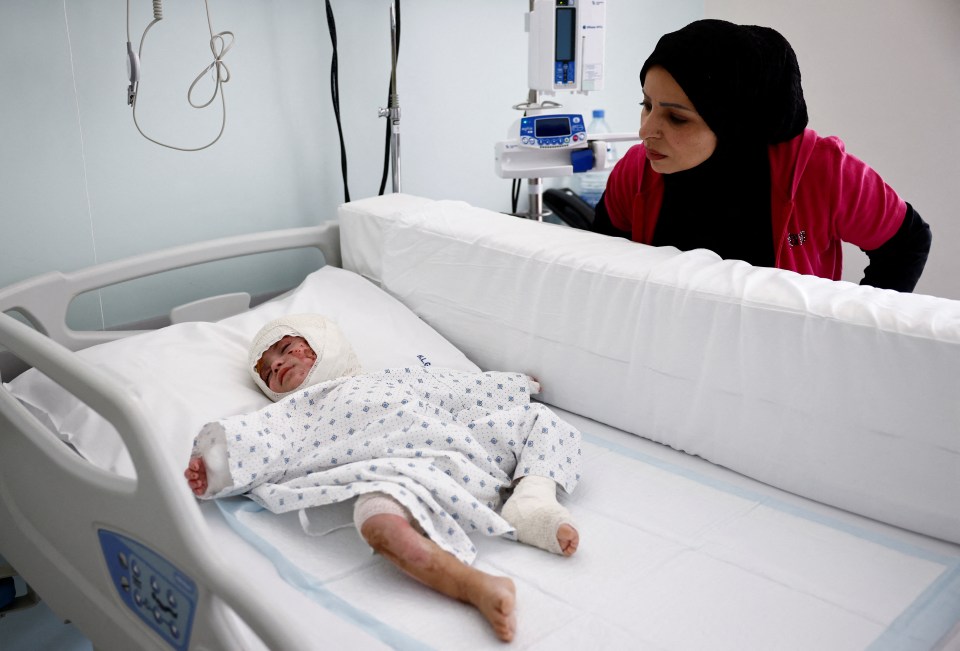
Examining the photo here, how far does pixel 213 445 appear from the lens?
59.6 inches

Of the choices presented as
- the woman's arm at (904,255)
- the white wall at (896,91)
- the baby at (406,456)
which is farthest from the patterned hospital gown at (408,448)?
the white wall at (896,91)

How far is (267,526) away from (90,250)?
3.07ft

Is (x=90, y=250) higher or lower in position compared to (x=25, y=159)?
lower

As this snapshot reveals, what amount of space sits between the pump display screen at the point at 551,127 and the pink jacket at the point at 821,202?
0.60m

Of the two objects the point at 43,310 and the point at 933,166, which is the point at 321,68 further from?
the point at 933,166

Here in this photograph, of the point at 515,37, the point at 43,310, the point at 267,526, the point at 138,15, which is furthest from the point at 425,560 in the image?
the point at 515,37

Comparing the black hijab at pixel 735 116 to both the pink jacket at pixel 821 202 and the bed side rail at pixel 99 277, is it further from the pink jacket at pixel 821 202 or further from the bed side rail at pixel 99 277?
the bed side rail at pixel 99 277

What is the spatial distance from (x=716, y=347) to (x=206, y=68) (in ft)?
4.55

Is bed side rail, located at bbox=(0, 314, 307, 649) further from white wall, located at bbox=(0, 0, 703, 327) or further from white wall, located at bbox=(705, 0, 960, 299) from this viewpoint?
white wall, located at bbox=(705, 0, 960, 299)

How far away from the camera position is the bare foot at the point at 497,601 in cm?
119

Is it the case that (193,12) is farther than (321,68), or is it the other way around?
(321,68)

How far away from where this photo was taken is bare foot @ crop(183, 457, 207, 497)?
149cm

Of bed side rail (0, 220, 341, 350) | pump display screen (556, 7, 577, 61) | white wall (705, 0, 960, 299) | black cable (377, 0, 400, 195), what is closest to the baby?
bed side rail (0, 220, 341, 350)

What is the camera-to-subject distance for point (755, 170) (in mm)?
1824
